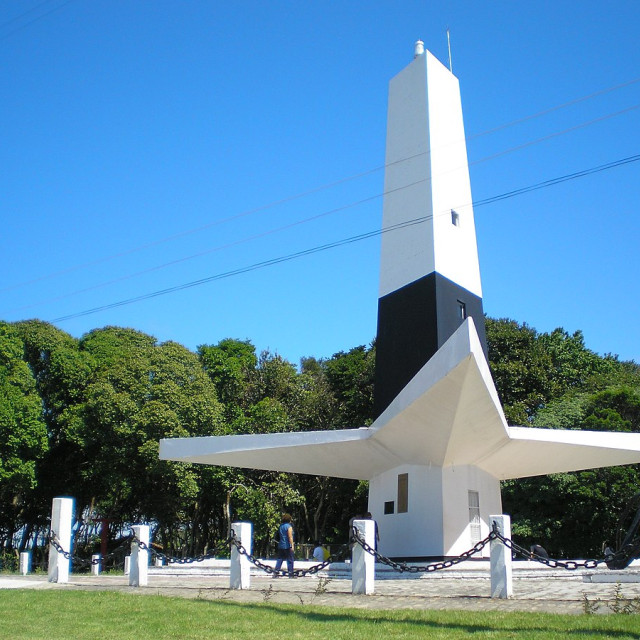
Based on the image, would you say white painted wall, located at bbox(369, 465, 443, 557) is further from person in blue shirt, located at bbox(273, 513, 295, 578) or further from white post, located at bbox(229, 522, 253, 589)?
white post, located at bbox(229, 522, 253, 589)

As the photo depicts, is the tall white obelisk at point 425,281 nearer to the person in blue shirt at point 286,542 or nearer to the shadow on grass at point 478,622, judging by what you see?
the person in blue shirt at point 286,542

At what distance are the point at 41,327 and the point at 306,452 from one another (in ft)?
55.2

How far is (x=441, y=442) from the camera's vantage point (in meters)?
14.7

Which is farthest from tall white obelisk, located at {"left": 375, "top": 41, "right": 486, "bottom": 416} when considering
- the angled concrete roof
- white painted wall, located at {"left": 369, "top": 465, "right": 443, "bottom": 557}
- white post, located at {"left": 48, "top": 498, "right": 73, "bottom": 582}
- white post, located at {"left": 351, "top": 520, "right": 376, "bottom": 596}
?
white post, located at {"left": 48, "top": 498, "right": 73, "bottom": 582}

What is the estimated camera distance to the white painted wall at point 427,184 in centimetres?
1667

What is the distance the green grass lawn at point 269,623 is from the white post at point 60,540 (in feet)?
14.8

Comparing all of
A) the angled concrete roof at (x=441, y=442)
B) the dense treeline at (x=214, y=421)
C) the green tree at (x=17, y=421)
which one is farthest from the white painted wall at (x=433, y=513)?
the green tree at (x=17, y=421)

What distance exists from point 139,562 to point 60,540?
2.08m

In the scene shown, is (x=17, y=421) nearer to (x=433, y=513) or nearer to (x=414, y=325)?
(x=414, y=325)

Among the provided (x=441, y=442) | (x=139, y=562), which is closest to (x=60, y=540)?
(x=139, y=562)

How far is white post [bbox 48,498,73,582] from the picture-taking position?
44.7 feet

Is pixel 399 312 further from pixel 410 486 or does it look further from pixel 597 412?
pixel 597 412

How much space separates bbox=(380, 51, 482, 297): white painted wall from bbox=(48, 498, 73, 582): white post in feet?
28.8

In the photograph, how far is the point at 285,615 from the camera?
7.96 metres
